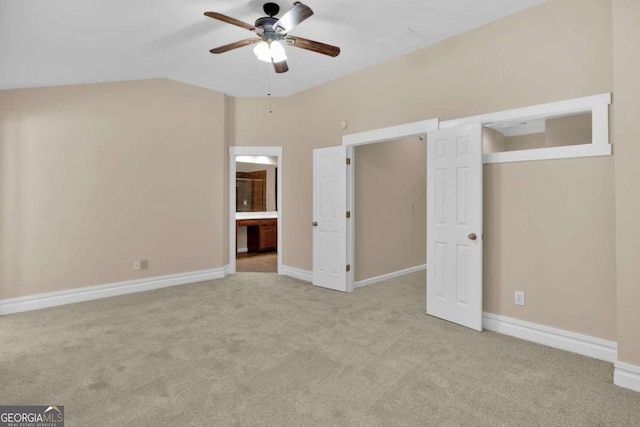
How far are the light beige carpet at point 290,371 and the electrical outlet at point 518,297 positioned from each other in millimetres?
363

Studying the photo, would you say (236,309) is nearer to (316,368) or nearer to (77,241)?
(316,368)

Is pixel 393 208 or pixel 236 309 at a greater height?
pixel 393 208

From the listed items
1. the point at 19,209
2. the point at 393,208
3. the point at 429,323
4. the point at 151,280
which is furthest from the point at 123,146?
the point at 429,323

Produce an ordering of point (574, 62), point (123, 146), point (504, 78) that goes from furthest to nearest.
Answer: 1. point (123, 146)
2. point (504, 78)
3. point (574, 62)

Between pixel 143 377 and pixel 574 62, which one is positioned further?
pixel 574 62

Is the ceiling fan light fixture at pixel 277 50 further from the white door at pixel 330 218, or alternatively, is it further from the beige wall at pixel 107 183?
the beige wall at pixel 107 183

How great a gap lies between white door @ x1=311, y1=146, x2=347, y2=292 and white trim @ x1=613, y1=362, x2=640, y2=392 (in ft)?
9.25

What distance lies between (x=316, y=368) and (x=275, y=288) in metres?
2.31

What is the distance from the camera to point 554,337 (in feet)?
9.14

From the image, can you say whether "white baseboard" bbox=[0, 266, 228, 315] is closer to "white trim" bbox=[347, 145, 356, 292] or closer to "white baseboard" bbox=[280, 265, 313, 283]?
"white baseboard" bbox=[280, 265, 313, 283]

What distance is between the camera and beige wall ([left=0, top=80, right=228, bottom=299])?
144 inches

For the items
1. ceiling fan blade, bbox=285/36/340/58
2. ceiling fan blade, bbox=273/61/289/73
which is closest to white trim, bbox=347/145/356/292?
ceiling fan blade, bbox=273/61/289/73

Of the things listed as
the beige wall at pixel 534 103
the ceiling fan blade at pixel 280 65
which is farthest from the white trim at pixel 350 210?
the ceiling fan blade at pixel 280 65

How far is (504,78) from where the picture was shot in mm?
3070
